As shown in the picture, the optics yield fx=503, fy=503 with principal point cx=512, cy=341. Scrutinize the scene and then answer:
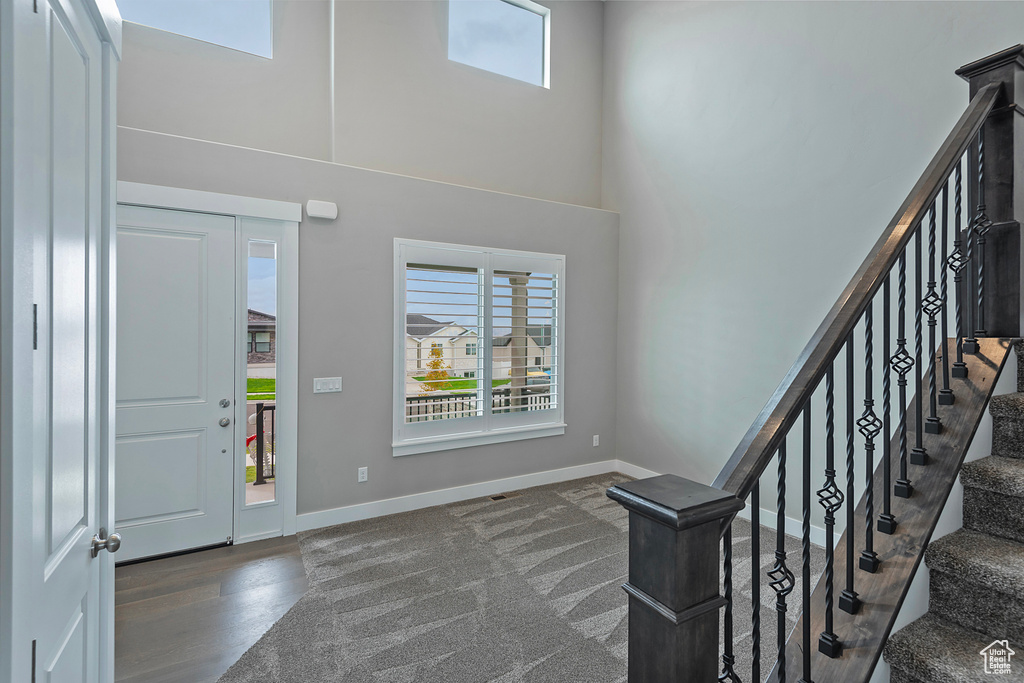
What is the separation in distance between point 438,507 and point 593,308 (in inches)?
88.9

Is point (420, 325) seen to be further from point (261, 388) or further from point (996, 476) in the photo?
point (996, 476)

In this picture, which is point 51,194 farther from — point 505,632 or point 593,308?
point 593,308

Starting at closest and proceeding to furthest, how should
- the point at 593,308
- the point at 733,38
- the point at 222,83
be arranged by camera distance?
the point at 222,83, the point at 733,38, the point at 593,308

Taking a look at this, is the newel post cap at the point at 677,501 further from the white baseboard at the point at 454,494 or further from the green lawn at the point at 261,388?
the white baseboard at the point at 454,494

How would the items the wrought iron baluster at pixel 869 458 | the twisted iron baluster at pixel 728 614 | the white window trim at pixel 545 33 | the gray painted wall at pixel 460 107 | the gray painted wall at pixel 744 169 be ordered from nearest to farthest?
the twisted iron baluster at pixel 728 614 < the wrought iron baluster at pixel 869 458 < the gray painted wall at pixel 744 169 < the gray painted wall at pixel 460 107 < the white window trim at pixel 545 33

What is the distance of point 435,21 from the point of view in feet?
13.5

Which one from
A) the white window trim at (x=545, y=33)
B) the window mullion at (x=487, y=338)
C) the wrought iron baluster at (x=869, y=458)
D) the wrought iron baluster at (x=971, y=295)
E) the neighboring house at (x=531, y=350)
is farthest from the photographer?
the white window trim at (x=545, y=33)

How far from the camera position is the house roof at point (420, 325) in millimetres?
3855

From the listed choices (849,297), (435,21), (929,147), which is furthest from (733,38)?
(849,297)

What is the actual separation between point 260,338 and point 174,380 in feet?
1.86

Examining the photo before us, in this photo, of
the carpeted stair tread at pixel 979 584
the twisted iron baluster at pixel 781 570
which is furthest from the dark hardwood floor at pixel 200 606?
the carpeted stair tread at pixel 979 584

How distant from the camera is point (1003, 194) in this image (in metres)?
1.74

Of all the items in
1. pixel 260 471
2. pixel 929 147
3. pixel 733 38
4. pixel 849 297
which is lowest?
pixel 260 471

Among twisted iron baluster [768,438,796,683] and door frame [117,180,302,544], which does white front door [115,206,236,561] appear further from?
twisted iron baluster [768,438,796,683]
